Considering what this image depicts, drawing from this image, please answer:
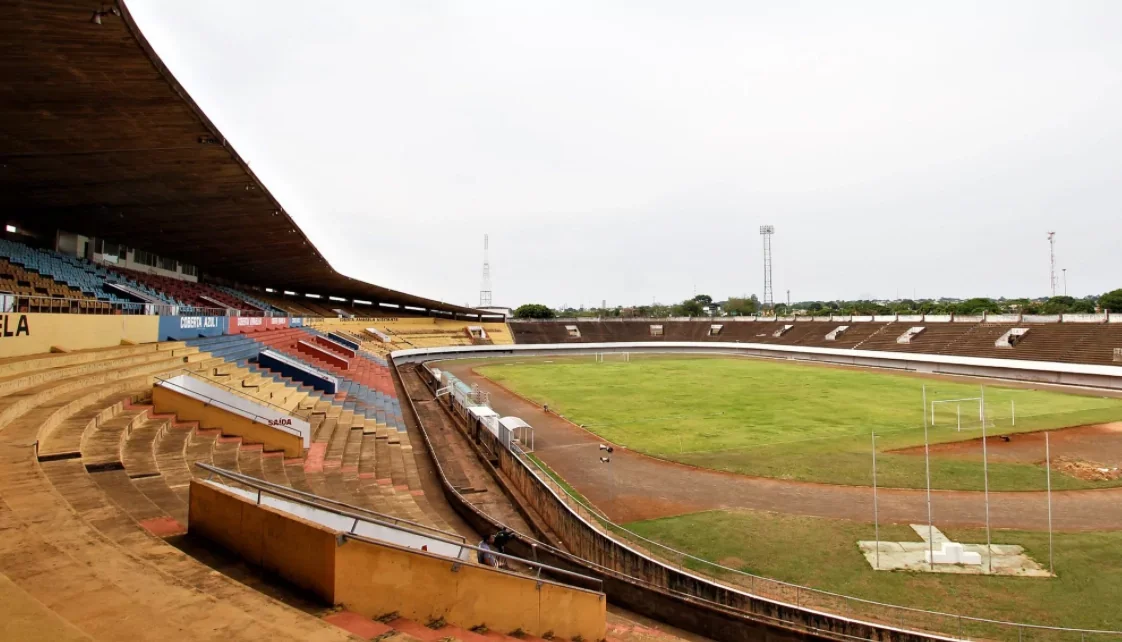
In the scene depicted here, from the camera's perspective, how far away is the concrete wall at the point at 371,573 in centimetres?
442

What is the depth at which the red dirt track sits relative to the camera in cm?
1346

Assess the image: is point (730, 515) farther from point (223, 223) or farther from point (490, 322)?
point (490, 322)

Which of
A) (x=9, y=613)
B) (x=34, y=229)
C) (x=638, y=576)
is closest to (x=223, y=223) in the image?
(x=34, y=229)

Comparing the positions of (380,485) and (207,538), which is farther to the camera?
(380,485)

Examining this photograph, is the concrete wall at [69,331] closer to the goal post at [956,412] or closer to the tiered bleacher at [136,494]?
the tiered bleacher at [136,494]

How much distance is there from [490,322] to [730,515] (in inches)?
2838

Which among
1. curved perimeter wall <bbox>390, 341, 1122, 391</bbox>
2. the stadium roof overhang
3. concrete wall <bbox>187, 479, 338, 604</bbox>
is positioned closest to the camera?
concrete wall <bbox>187, 479, 338, 604</bbox>

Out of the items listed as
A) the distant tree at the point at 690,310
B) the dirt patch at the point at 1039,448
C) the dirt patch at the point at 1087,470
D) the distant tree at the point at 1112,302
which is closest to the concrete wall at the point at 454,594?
the dirt patch at the point at 1039,448

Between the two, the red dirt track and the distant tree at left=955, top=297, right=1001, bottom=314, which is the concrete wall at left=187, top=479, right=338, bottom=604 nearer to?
the red dirt track

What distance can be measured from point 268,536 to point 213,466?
1.87 meters

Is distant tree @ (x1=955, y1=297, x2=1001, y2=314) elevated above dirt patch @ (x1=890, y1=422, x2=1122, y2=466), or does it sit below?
above

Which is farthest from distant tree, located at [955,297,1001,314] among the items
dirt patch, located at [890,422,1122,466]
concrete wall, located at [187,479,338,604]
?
concrete wall, located at [187,479,338,604]

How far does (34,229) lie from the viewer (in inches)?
1054

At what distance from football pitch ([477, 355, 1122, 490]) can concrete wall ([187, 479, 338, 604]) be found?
1525cm
